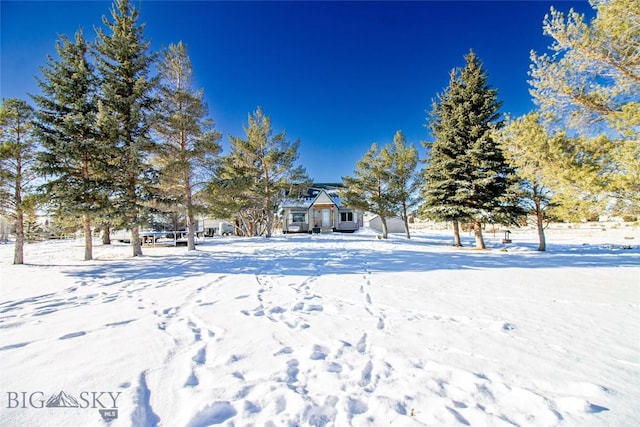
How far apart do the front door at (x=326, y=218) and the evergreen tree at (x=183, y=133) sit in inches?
646

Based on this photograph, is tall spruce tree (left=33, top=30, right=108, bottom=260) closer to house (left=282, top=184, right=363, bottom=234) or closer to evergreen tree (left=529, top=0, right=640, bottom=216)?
evergreen tree (left=529, top=0, right=640, bottom=216)

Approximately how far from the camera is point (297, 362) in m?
2.47

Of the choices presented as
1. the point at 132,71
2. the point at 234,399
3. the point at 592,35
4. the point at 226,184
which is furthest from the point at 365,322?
the point at 132,71

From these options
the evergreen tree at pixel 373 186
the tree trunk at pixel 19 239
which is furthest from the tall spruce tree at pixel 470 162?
the tree trunk at pixel 19 239

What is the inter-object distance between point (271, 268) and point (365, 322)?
447 cm

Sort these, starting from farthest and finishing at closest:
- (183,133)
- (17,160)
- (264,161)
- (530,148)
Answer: (264,161), (183,133), (17,160), (530,148)

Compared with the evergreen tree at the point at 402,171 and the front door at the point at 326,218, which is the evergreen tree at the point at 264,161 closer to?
the evergreen tree at the point at 402,171

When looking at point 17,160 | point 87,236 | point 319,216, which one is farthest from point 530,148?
point 319,216

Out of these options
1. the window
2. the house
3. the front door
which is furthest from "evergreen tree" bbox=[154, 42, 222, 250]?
the front door

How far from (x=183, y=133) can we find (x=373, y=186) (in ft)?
45.2

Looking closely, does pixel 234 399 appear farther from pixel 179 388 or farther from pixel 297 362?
pixel 297 362

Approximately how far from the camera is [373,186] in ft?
63.9

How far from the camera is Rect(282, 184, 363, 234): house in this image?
86.9ft

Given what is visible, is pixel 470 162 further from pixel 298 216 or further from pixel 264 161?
pixel 298 216
